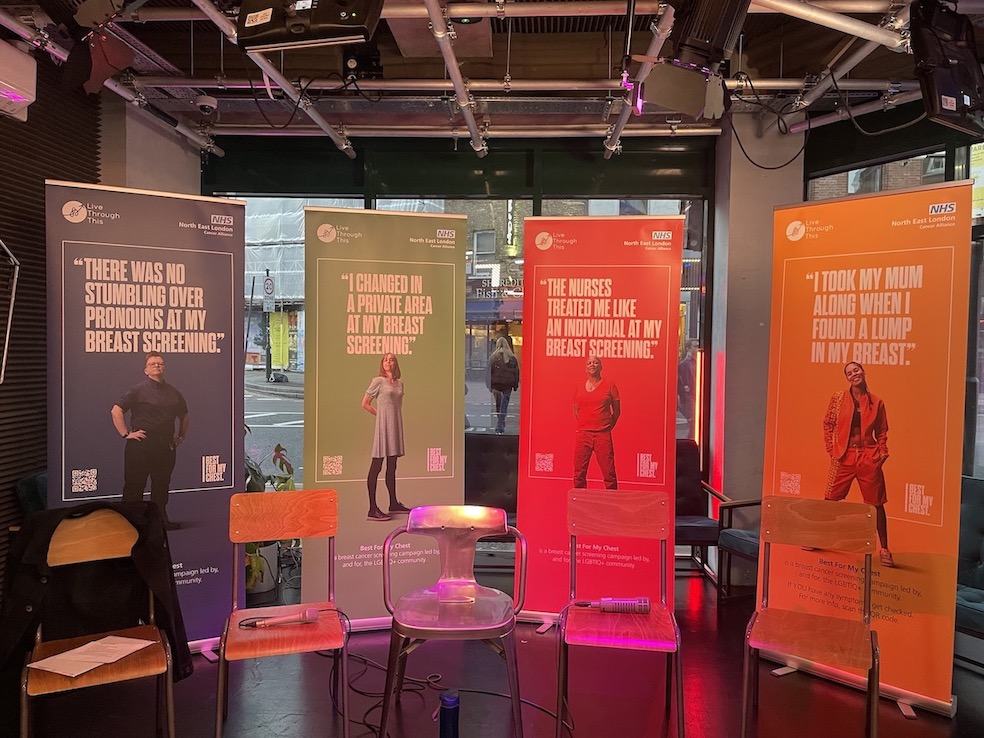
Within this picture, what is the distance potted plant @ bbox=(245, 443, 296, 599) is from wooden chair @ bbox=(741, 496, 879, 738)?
3.07 m

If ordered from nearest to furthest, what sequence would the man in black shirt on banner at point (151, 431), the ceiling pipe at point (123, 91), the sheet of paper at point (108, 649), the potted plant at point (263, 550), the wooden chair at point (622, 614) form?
1. the sheet of paper at point (108, 649)
2. the wooden chair at point (622, 614)
3. the ceiling pipe at point (123, 91)
4. the man in black shirt on banner at point (151, 431)
5. the potted plant at point (263, 550)

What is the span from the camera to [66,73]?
3.23m

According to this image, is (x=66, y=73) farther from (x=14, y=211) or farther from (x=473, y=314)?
(x=473, y=314)

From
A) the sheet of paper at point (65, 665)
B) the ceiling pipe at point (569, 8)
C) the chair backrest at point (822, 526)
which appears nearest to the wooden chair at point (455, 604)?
the sheet of paper at point (65, 665)

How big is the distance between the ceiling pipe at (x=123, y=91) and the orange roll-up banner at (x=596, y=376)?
2.63 metres

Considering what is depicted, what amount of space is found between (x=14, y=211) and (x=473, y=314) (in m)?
3.20

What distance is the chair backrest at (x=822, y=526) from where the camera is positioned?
3061mm

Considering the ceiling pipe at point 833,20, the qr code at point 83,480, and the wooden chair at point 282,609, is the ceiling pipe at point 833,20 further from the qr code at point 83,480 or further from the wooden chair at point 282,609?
the qr code at point 83,480

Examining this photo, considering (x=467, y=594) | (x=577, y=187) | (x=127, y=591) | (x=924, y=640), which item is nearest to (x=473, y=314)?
(x=577, y=187)

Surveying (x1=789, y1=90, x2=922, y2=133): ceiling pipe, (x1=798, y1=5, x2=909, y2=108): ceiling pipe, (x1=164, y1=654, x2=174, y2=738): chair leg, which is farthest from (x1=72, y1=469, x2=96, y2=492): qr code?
(x1=789, y1=90, x2=922, y2=133): ceiling pipe

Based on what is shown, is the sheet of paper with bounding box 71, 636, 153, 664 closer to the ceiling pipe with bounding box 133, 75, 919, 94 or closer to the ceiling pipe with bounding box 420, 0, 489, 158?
the ceiling pipe with bounding box 420, 0, 489, 158

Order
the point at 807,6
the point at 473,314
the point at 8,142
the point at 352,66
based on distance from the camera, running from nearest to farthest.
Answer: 1. the point at 807,6
2. the point at 8,142
3. the point at 352,66
4. the point at 473,314

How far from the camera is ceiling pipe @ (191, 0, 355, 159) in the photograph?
312 centimetres

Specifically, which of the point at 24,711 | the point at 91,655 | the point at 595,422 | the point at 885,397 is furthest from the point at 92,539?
the point at 885,397
